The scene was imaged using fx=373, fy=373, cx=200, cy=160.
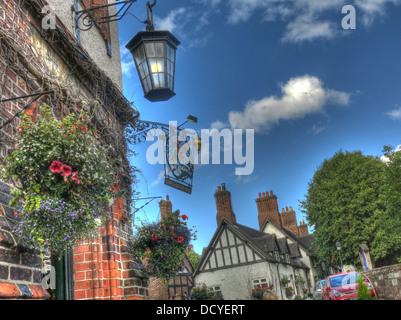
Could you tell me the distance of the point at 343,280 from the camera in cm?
1370

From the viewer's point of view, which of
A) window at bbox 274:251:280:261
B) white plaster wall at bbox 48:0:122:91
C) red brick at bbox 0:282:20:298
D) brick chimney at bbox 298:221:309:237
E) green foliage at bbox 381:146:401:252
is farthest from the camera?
brick chimney at bbox 298:221:309:237

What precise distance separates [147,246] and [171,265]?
56 cm

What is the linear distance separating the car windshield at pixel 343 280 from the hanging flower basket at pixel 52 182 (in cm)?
1222

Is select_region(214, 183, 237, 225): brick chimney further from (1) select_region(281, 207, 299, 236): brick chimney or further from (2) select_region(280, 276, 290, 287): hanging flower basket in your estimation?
(1) select_region(281, 207, 299, 236): brick chimney

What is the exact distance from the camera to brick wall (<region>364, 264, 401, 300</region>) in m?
9.22

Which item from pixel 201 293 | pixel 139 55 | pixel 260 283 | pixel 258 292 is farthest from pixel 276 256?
pixel 139 55

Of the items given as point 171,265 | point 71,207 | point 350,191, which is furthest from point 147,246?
point 350,191

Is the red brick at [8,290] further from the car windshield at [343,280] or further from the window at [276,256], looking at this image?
the window at [276,256]

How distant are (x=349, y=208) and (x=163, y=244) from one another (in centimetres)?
2351

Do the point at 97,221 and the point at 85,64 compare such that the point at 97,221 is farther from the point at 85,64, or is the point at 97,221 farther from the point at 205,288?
the point at 205,288

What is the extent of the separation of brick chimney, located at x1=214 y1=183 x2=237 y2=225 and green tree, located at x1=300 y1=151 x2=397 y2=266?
20.5ft

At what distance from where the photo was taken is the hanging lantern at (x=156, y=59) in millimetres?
5949

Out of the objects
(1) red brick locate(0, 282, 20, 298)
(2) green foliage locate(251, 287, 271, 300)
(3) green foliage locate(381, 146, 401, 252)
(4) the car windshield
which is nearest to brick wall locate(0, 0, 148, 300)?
(1) red brick locate(0, 282, 20, 298)

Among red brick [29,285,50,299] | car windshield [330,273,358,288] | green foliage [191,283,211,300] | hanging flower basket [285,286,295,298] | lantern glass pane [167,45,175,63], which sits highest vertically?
lantern glass pane [167,45,175,63]
